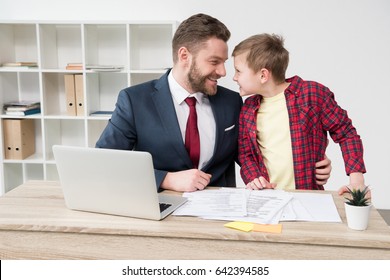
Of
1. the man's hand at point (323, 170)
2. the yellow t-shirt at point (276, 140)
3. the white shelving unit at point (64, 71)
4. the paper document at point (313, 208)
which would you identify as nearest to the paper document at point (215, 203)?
the paper document at point (313, 208)

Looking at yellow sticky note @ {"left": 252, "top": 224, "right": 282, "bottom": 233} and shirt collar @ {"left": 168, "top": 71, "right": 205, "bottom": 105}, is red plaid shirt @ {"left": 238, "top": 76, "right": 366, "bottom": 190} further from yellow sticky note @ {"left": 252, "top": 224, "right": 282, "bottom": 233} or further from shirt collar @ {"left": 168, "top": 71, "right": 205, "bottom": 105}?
yellow sticky note @ {"left": 252, "top": 224, "right": 282, "bottom": 233}

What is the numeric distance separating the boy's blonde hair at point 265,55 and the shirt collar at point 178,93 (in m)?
0.29

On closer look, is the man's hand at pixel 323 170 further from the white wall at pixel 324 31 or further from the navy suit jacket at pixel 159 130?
the white wall at pixel 324 31

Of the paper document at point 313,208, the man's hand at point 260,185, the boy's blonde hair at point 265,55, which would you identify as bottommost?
the paper document at point 313,208

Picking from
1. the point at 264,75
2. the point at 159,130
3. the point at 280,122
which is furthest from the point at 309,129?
the point at 159,130

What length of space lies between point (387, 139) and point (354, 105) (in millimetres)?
443

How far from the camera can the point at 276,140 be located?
1.95m

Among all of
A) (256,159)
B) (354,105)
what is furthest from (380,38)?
(256,159)

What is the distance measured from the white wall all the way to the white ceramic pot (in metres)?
2.73

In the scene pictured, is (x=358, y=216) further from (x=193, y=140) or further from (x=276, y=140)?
(x=193, y=140)

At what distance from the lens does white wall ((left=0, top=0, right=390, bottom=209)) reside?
3701 mm

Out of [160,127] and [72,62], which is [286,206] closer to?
[160,127]

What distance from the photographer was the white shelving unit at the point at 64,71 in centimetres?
367

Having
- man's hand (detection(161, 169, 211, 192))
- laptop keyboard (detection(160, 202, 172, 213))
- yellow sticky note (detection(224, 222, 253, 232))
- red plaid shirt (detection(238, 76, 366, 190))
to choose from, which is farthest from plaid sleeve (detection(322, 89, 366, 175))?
laptop keyboard (detection(160, 202, 172, 213))
